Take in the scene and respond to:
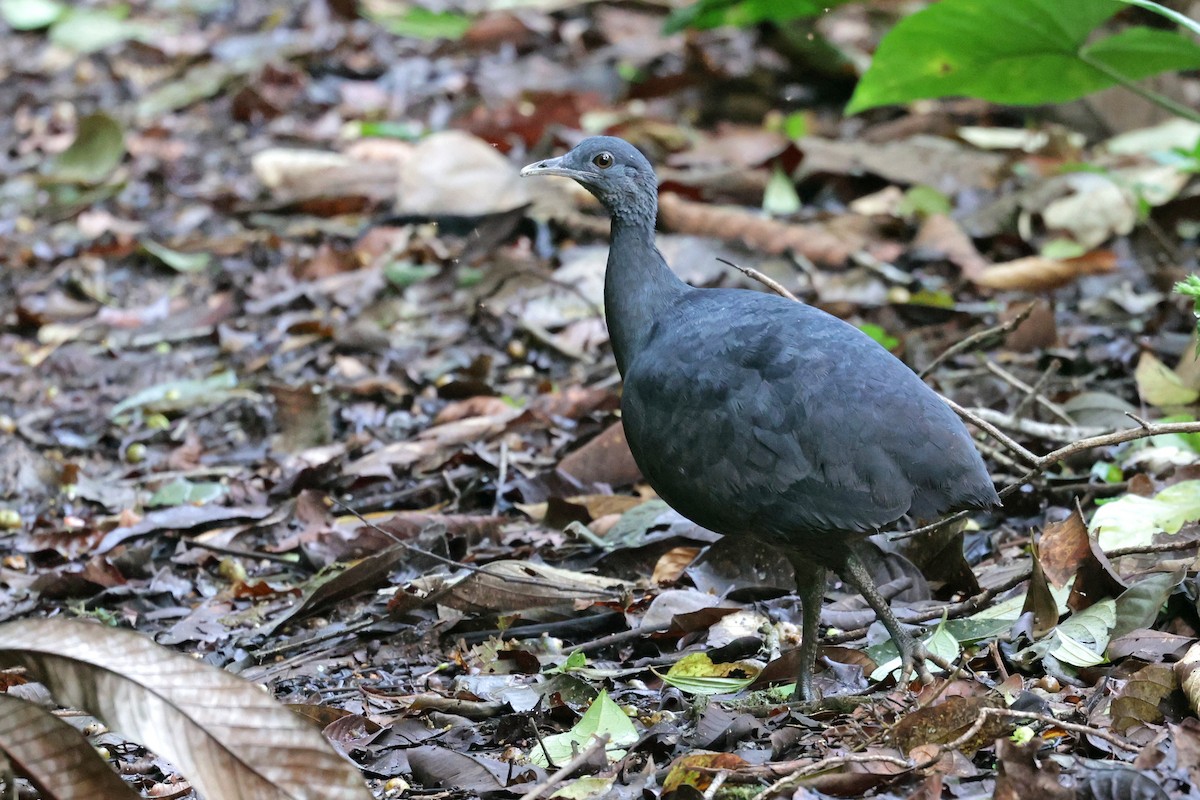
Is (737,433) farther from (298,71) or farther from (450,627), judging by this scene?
(298,71)

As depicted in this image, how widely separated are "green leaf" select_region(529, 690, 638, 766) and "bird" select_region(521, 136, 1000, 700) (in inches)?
21.3

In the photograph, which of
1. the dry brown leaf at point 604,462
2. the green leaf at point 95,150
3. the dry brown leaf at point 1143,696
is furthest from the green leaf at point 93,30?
the dry brown leaf at point 1143,696

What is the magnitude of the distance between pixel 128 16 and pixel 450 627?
978 centimetres

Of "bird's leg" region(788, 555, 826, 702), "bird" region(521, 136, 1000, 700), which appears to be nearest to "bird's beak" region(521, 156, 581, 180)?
"bird" region(521, 136, 1000, 700)

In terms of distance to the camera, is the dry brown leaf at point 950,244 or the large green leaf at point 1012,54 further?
the dry brown leaf at point 950,244

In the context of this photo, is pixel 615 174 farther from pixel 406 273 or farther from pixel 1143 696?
pixel 406 273

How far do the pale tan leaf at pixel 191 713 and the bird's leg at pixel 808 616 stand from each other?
151cm

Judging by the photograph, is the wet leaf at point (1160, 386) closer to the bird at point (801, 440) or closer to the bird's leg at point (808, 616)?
the bird at point (801, 440)

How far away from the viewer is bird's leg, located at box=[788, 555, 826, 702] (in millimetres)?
3809

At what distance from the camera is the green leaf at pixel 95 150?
32.0 ft

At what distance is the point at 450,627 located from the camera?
4.44 meters

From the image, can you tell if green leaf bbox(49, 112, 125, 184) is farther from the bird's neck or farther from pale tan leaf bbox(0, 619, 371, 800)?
pale tan leaf bbox(0, 619, 371, 800)

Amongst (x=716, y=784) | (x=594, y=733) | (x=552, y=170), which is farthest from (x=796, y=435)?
(x=552, y=170)

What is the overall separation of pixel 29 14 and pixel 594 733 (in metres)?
11.1
